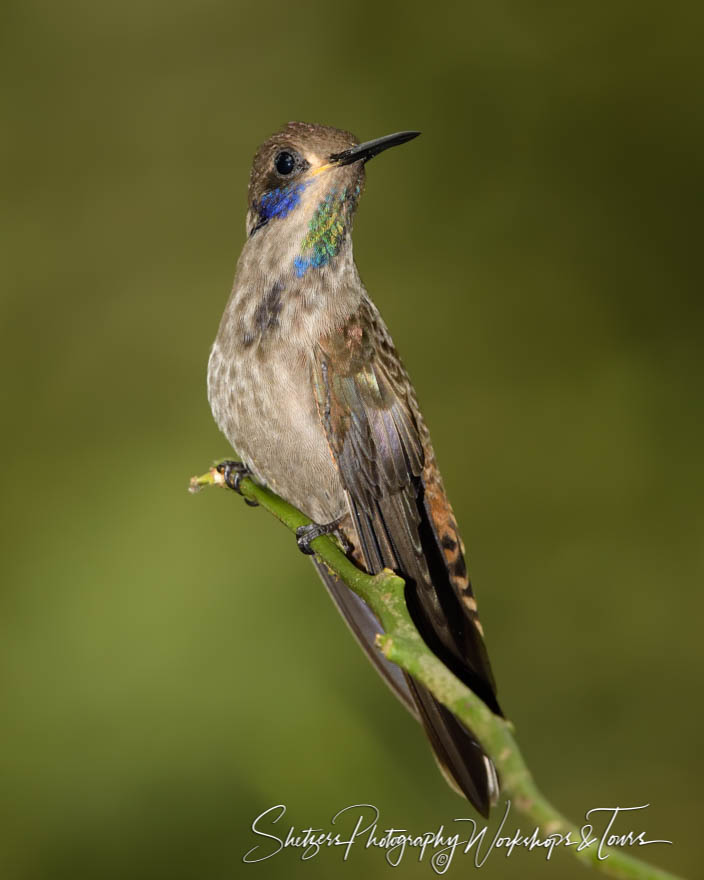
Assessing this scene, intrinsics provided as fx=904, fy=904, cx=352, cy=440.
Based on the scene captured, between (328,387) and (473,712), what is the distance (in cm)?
99

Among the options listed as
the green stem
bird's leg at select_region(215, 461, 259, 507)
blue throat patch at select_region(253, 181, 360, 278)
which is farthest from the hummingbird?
the green stem

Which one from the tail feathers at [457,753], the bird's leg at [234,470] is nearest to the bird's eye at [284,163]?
the bird's leg at [234,470]

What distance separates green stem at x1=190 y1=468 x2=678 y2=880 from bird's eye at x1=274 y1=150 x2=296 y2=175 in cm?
79

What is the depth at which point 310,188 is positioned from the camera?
164 cm

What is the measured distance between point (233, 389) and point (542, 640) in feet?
5.24

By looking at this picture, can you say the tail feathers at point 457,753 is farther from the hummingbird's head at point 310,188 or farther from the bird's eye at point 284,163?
the bird's eye at point 284,163

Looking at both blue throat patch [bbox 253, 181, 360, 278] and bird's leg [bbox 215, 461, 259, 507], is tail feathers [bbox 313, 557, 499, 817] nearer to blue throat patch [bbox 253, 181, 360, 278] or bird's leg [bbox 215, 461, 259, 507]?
bird's leg [bbox 215, 461, 259, 507]

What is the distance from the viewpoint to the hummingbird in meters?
1.61

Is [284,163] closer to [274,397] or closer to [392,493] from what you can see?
[274,397]

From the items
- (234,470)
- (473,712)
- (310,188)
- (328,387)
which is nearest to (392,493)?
(328,387)

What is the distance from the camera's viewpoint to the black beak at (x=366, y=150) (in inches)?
55.0

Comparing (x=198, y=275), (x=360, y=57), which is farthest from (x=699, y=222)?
(x=198, y=275)

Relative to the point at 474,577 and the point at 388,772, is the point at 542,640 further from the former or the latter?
the point at 388,772

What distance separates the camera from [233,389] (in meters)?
1.72
